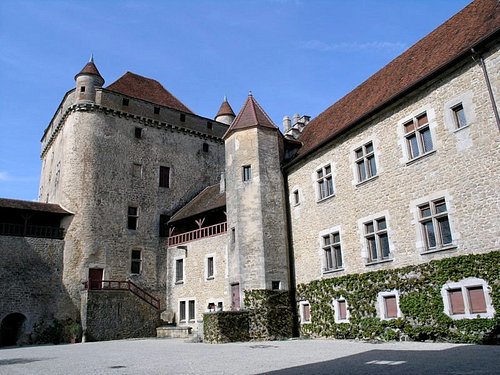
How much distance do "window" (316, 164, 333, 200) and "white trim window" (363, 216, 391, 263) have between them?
249 cm

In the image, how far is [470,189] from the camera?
11273mm

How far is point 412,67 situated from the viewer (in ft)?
49.1

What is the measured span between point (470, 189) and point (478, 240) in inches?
53.4

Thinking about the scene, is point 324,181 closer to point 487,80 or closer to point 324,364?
point 487,80

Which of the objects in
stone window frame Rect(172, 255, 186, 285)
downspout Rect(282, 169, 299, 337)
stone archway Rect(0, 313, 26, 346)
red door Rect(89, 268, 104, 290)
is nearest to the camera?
downspout Rect(282, 169, 299, 337)

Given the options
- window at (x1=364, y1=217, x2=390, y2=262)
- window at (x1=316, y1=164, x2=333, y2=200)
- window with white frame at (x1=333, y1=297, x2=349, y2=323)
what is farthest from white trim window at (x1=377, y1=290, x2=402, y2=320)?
window at (x1=316, y1=164, x2=333, y2=200)

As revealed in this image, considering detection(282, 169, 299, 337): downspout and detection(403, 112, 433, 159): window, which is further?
detection(282, 169, 299, 337): downspout

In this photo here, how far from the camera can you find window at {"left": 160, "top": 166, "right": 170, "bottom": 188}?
2748cm

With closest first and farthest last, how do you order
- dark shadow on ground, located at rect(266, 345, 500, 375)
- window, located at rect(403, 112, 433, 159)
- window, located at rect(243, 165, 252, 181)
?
dark shadow on ground, located at rect(266, 345, 500, 375) → window, located at rect(403, 112, 433, 159) → window, located at rect(243, 165, 252, 181)

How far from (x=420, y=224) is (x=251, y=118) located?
9.85 m

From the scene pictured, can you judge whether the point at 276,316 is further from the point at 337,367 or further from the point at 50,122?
the point at 50,122

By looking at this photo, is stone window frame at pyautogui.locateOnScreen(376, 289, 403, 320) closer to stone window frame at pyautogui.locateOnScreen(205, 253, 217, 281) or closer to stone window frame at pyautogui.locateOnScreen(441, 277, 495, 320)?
stone window frame at pyautogui.locateOnScreen(441, 277, 495, 320)

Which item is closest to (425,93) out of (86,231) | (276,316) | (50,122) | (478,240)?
(478,240)

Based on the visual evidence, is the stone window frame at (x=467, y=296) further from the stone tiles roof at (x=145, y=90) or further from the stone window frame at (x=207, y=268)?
the stone tiles roof at (x=145, y=90)
